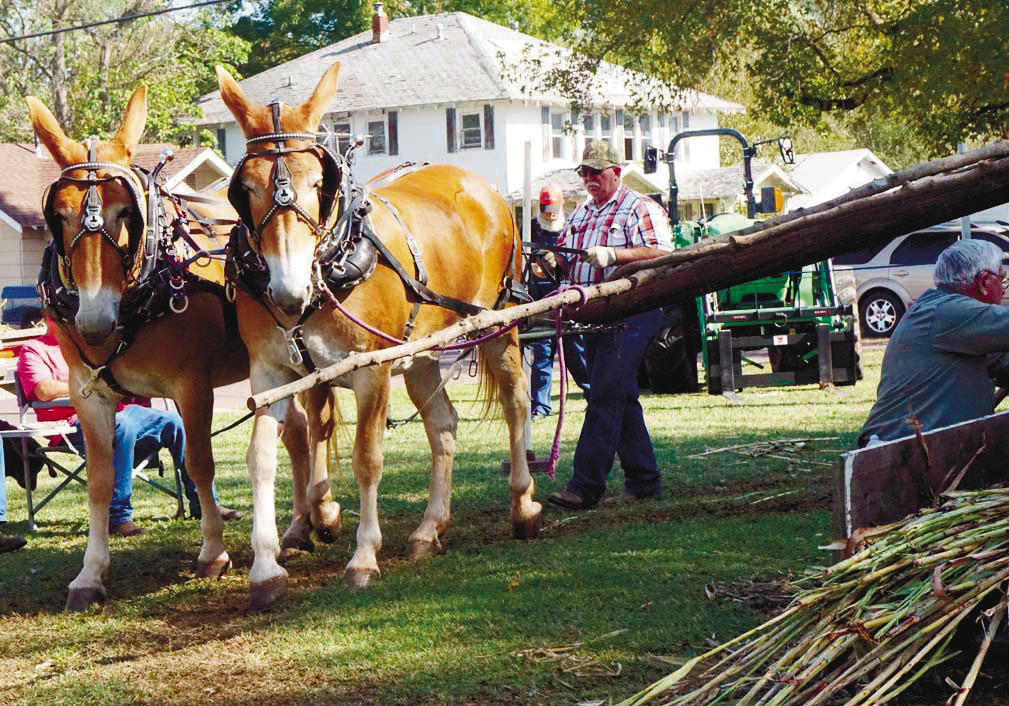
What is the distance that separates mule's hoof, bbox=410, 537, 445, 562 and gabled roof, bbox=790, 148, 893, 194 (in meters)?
→ 52.6

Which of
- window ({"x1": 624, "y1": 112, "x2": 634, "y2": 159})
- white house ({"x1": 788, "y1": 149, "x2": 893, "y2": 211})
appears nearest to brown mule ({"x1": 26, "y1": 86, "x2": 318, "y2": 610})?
window ({"x1": 624, "y1": 112, "x2": 634, "y2": 159})

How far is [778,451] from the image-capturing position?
11188mm

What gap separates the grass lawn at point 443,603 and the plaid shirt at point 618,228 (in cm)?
160

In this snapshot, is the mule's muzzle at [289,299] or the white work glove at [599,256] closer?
the mule's muzzle at [289,299]

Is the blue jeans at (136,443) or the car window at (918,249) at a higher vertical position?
the car window at (918,249)

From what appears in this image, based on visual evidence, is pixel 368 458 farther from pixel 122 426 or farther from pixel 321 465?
pixel 122 426

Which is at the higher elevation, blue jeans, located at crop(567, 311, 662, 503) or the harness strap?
the harness strap

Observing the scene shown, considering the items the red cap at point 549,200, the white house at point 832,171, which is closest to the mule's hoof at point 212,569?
the red cap at point 549,200

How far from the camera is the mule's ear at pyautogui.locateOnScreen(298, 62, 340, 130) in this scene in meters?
6.81

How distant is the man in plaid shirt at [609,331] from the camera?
8.92m

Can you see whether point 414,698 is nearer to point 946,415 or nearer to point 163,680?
point 163,680

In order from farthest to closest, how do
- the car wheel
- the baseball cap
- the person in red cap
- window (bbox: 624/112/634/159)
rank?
window (bbox: 624/112/634/159)
the car wheel
the person in red cap
the baseball cap

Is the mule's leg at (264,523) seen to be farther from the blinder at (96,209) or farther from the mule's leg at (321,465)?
the mule's leg at (321,465)

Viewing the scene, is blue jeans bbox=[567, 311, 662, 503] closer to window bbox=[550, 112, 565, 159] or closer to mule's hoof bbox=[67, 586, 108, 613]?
mule's hoof bbox=[67, 586, 108, 613]
